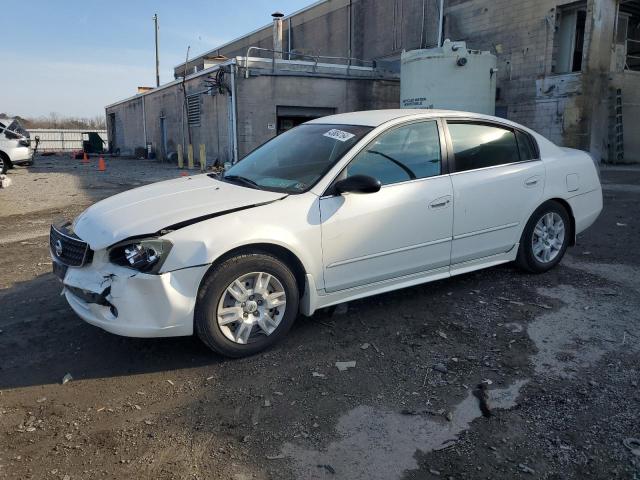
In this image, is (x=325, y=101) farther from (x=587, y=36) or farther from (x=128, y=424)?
(x=128, y=424)

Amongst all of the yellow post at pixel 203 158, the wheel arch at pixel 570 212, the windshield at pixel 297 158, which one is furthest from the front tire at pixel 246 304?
the yellow post at pixel 203 158

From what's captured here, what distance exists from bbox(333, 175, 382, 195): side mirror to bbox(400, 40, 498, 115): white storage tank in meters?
12.6

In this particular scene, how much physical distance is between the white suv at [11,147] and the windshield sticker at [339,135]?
16.2 m

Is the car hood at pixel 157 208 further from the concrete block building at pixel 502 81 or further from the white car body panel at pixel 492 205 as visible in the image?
the concrete block building at pixel 502 81

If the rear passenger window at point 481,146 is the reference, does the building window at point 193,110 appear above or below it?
above

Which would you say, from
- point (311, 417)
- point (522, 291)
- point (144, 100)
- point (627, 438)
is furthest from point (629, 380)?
point (144, 100)

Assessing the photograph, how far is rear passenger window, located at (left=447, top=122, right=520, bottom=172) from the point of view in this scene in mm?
4453

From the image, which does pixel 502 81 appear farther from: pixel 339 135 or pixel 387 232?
pixel 387 232

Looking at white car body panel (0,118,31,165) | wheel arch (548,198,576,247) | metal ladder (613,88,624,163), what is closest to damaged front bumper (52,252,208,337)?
wheel arch (548,198,576,247)

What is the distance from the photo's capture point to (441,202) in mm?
4195

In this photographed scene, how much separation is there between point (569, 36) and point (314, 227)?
681 inches

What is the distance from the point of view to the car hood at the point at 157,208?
3.30 meters

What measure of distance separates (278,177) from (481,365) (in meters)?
2.03

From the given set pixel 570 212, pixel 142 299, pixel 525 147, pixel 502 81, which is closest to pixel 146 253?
pixel 142 299
